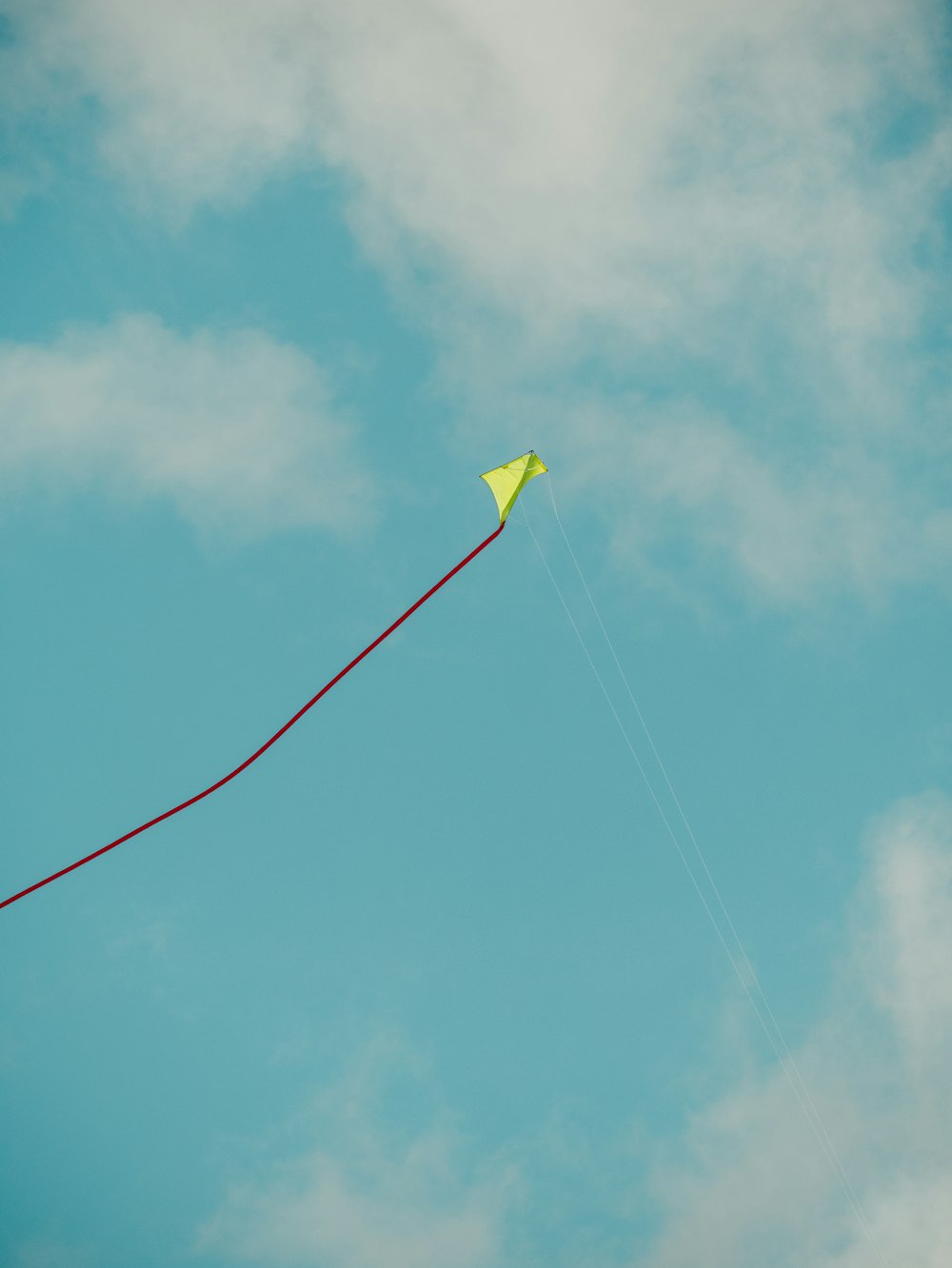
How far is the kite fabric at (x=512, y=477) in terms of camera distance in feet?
67.6

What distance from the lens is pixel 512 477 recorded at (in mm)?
20703

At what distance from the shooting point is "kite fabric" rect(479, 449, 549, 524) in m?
20.6

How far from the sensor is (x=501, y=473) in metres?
20.8
